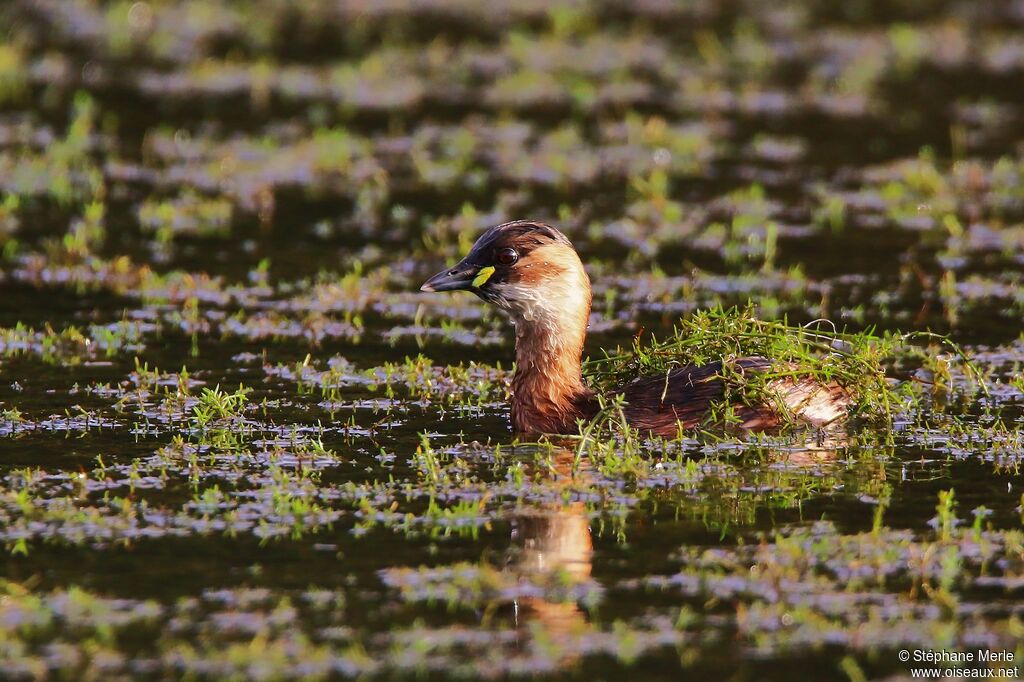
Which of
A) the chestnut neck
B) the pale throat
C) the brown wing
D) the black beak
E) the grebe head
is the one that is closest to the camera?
the brown wing

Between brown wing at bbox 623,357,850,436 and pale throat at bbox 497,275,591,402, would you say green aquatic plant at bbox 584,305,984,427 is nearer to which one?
brown wing at bbox 623,357,850,436

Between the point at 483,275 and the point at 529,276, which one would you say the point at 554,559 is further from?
the point at 483,275

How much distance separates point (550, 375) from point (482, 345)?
7.45ft

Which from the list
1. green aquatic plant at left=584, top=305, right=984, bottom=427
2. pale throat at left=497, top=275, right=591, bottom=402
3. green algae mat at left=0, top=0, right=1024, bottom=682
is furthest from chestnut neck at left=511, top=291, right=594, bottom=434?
green aquatic plant at left=584, top=305, right=984, bottom=427

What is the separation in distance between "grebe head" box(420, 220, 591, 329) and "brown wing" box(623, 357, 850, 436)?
633mm

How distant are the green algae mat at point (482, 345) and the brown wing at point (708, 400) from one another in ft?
0.40

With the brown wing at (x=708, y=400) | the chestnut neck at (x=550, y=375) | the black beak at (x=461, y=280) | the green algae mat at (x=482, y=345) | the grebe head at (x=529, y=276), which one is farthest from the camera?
the black beak at (x=461, y=280)

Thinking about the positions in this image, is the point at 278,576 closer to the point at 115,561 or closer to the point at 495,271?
the point at 115,561

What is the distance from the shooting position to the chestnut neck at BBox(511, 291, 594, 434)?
10719mm

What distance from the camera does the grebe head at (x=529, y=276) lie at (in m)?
11.0

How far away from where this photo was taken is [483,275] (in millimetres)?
11094

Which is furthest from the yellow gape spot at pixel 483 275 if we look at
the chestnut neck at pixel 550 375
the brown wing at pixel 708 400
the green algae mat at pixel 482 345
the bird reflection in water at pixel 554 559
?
the bird reflection in water at pixel 554 559

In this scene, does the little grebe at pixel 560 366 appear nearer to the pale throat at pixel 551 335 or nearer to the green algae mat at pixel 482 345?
the pale throat at pixel 551 335

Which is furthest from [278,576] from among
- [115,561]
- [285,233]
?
[285,233]
